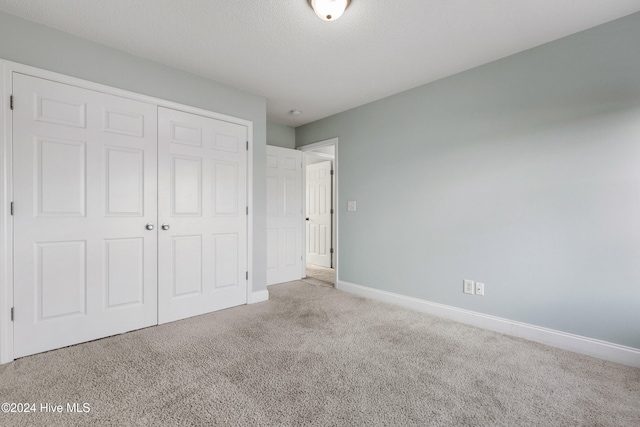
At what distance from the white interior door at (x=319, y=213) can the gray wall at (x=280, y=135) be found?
33.4 inches

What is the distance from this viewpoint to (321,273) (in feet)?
16.4

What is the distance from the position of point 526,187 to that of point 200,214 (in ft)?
10.1

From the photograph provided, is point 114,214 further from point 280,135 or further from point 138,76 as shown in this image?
point 280,135

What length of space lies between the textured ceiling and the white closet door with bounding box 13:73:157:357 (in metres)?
0.54

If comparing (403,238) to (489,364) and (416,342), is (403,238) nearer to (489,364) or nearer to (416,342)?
A: (416,342)

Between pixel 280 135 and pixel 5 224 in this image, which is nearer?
pixel 5 224

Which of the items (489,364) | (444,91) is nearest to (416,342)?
(489,364)

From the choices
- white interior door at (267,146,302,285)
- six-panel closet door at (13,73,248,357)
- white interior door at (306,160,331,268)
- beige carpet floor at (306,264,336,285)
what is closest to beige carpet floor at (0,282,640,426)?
six-panel closet door at (13,73,248,357)

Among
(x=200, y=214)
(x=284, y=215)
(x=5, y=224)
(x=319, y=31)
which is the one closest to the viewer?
(x=5, y=224)

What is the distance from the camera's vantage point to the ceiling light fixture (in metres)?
1.85

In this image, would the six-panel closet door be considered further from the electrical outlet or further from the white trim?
the electrical outlet

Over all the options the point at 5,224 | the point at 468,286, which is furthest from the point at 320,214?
the point at 5,224

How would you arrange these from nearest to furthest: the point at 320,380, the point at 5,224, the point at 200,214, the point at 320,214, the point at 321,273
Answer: the point at 320,380 < the point at 5,224 < the point at 200,214 < the point at 321,273 < the point at 320,214

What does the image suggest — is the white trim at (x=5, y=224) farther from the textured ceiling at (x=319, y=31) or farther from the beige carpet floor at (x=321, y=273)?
the beige carpet floor at (x=321, y=273)
